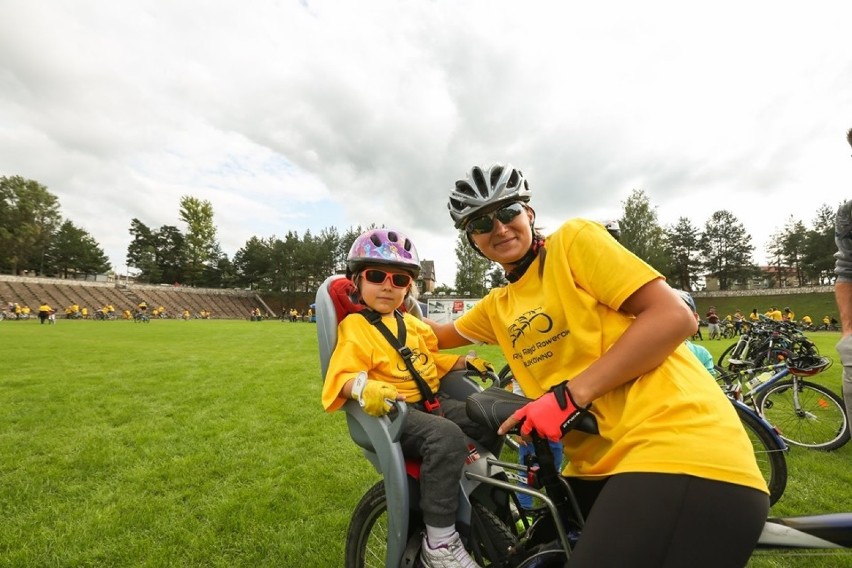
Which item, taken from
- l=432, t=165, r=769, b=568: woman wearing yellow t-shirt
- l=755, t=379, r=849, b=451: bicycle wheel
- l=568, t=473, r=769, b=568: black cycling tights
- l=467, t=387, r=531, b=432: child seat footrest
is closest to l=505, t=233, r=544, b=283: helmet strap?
l=432, t=165, r=769, b=568: woman wearing yellow t-shirt

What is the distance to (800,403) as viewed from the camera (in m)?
5.29

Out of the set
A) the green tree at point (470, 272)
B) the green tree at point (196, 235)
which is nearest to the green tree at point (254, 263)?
the green tree at point (196, 235)

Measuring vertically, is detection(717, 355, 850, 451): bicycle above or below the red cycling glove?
below

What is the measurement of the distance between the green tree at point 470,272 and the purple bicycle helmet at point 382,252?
46133mm

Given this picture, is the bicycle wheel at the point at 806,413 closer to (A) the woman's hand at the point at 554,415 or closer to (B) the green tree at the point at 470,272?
(A) the woman's hand at the point at 554,415

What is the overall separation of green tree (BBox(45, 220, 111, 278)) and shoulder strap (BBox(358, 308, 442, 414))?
87.7 meters

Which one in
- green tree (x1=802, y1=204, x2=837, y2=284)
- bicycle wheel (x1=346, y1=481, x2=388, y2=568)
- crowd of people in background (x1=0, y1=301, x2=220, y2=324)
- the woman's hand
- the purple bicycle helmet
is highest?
green tree (x1=802, y1=204, x2=837, y2=284)

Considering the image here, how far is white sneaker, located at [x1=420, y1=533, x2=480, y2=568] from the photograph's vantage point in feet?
6.07

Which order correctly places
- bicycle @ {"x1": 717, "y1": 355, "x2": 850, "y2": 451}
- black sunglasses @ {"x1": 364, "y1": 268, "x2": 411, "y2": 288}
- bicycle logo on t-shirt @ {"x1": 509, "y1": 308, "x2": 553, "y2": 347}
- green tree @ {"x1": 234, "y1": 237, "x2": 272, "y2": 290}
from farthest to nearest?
green tree @ {"x1": 234, "y1": 237, "x2": 272, "y2": 290}, bicycle @ {"x1": 717, "y1": 355, "x2": 850, "y2": 451}, black sunglasses @ {"x1": 364, "y1": 268, "x2": 411, "y2": 288}, bicycle logo on t-shirt @ {"x1": 509, "y1": 308, "x2": 553, "y2": 347}

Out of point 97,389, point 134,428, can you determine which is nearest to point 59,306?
point 97,389

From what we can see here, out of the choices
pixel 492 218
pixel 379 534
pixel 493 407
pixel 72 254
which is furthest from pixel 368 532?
pixel 72 254

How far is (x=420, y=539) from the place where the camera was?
6.77 feet

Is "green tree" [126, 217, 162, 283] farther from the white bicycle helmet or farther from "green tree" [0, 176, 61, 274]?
the white bicycle helmet

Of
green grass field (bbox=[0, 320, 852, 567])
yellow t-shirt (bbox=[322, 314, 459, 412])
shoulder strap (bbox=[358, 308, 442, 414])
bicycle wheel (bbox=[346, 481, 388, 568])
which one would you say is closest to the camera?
yellow t-shirt (bbox=[322, 314, 459, 412])
